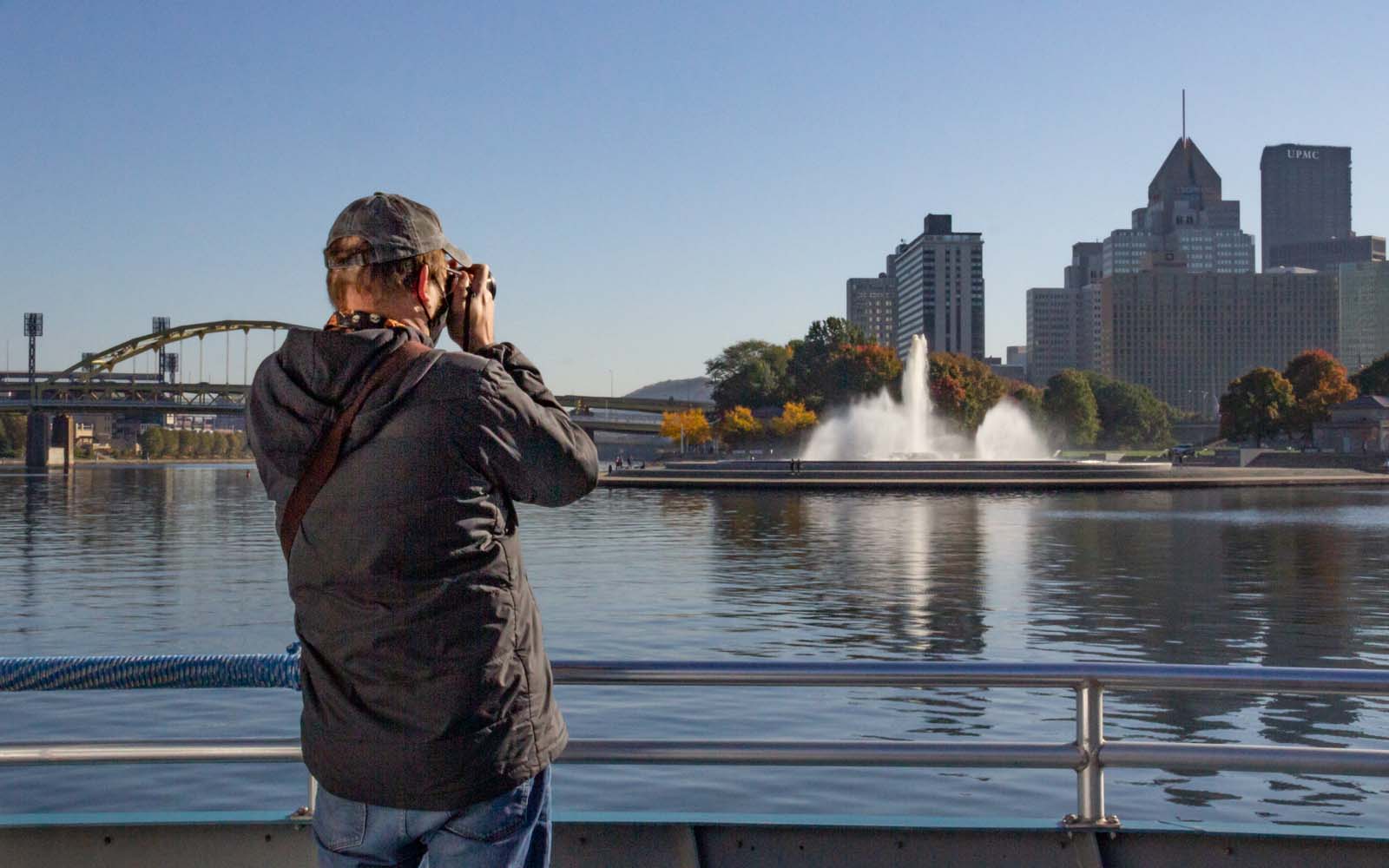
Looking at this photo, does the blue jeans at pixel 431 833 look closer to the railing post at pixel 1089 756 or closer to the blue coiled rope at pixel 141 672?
the blue coiled rope at pixel 141 672

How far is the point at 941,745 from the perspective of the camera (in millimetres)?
3541

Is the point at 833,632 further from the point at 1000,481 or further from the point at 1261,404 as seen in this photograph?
the point at 1261,404

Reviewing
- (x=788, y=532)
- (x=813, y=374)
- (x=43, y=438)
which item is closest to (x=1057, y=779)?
(x=788, y=532)

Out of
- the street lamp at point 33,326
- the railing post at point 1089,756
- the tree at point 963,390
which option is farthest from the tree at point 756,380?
the railing post at point 1089,756

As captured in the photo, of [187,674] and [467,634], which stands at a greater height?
[467,634]

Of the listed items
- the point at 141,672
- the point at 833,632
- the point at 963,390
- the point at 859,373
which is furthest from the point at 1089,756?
the point at 859,373

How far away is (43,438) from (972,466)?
105 meters

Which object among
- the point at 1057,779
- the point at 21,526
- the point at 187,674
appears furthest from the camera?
the point at 21,526

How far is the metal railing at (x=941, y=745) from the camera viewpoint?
334cm

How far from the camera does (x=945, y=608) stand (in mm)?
21031

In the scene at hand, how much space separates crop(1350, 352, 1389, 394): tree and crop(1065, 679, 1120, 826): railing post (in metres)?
142

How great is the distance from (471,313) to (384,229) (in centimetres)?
23

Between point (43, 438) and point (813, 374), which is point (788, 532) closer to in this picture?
point (813, 374)

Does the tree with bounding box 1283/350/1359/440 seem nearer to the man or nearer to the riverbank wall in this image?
the riverbank wall
